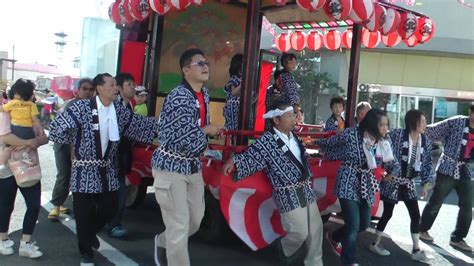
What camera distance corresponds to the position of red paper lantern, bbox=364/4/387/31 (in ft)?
16.8

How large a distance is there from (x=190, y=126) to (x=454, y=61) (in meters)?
17.6

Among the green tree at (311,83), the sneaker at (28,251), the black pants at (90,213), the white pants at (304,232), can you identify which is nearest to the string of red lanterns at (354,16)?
the white pants at (304,232)

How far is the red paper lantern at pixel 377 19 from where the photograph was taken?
16.8ft

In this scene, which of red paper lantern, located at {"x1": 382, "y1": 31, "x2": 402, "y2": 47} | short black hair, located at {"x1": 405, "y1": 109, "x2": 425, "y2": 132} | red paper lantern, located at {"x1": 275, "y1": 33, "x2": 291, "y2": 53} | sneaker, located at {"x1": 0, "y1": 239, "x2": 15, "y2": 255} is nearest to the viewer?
sneaker, located at {"x1": 0, "y1": 239, "x2": 15, "y2": 255}

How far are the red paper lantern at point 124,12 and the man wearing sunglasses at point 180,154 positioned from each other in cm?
255

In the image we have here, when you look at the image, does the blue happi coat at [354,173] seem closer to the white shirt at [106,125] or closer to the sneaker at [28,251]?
the white shirt at [106,125]

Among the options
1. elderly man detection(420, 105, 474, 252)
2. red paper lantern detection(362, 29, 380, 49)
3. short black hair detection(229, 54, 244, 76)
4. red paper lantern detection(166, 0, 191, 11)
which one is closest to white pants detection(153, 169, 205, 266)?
red paper lantern detection(166, 0, 191, 11)

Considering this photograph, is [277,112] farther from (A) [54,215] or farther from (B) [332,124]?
(A) [54,215]

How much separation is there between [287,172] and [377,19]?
2287 mm

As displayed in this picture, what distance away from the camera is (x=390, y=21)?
537 centimetres

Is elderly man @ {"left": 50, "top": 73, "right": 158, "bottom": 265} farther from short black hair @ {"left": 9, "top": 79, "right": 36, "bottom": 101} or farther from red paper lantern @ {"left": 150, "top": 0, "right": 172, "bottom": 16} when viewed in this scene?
red paper lantern @ {"left": 150, "top": 0, "right": 172, "bottom": 16}

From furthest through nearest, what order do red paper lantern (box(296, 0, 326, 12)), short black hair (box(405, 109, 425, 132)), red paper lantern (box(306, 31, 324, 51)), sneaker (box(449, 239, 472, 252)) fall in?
red paper lantern (box(306, 31, 324, 51)) → sneaker (box(449, 239, 472, 252)) → short black hair (box(405, 109, 425, 132)) → red paper lantern (box(296, 0, 326, 12))

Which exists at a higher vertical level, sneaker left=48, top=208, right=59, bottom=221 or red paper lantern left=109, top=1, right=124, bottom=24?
red paper lantern left=109, top=1, right=124, bottom=24

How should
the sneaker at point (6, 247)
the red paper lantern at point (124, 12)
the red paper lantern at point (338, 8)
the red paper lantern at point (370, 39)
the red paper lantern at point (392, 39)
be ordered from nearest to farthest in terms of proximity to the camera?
the sneaker at point (6, 247) < the red paper lantern at point (338, 8) < the red paper lantern at point (124, 12) < the red paper lantern at point (392, 39) < the red paper lantern at point (370, 39)
